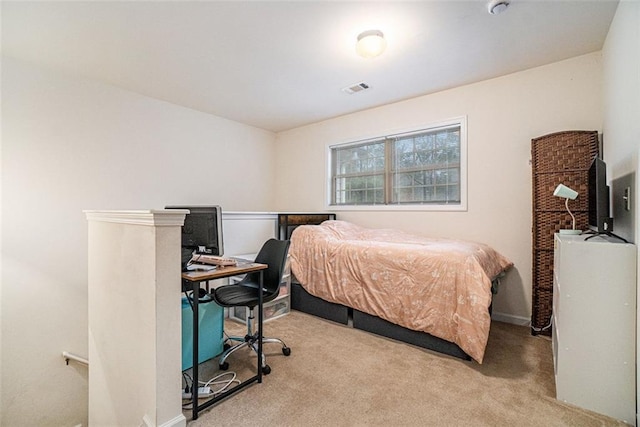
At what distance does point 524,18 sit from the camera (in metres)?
2.14

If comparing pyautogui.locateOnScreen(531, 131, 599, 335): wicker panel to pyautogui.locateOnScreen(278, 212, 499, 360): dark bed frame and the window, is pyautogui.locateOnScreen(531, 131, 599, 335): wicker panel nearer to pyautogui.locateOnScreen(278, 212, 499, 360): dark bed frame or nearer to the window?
pyautogui.locateOnScreen(278, 212, 499, 360): dark bed frame

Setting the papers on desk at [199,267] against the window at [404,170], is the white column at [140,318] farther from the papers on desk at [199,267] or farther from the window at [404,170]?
the window at [404,170]

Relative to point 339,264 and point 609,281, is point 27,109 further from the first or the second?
point 609,281

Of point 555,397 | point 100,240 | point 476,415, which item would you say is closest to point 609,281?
point 555,397

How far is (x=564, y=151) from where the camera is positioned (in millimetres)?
2506

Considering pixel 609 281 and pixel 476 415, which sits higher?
pixel 609 281

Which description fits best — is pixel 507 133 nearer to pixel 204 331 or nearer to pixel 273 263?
pixel 273 263

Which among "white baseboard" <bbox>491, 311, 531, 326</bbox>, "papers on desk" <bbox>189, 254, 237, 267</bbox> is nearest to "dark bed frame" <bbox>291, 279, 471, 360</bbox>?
"white baseboard" <bbox>491, 311, 531, 326</bbox>

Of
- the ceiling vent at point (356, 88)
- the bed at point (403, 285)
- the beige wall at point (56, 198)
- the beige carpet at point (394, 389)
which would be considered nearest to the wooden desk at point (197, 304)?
the beige carpet at point (394, 389)

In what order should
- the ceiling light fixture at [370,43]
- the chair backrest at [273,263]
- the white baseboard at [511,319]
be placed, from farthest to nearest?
the white baseboard at [511,319], the chair backrest at [273,263], the ceiling light fixture at [370,43]

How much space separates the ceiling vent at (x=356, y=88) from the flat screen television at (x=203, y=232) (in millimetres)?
2207

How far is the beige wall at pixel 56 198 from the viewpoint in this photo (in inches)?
105

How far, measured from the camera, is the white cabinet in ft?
5.09

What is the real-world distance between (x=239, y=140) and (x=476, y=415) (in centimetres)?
441
